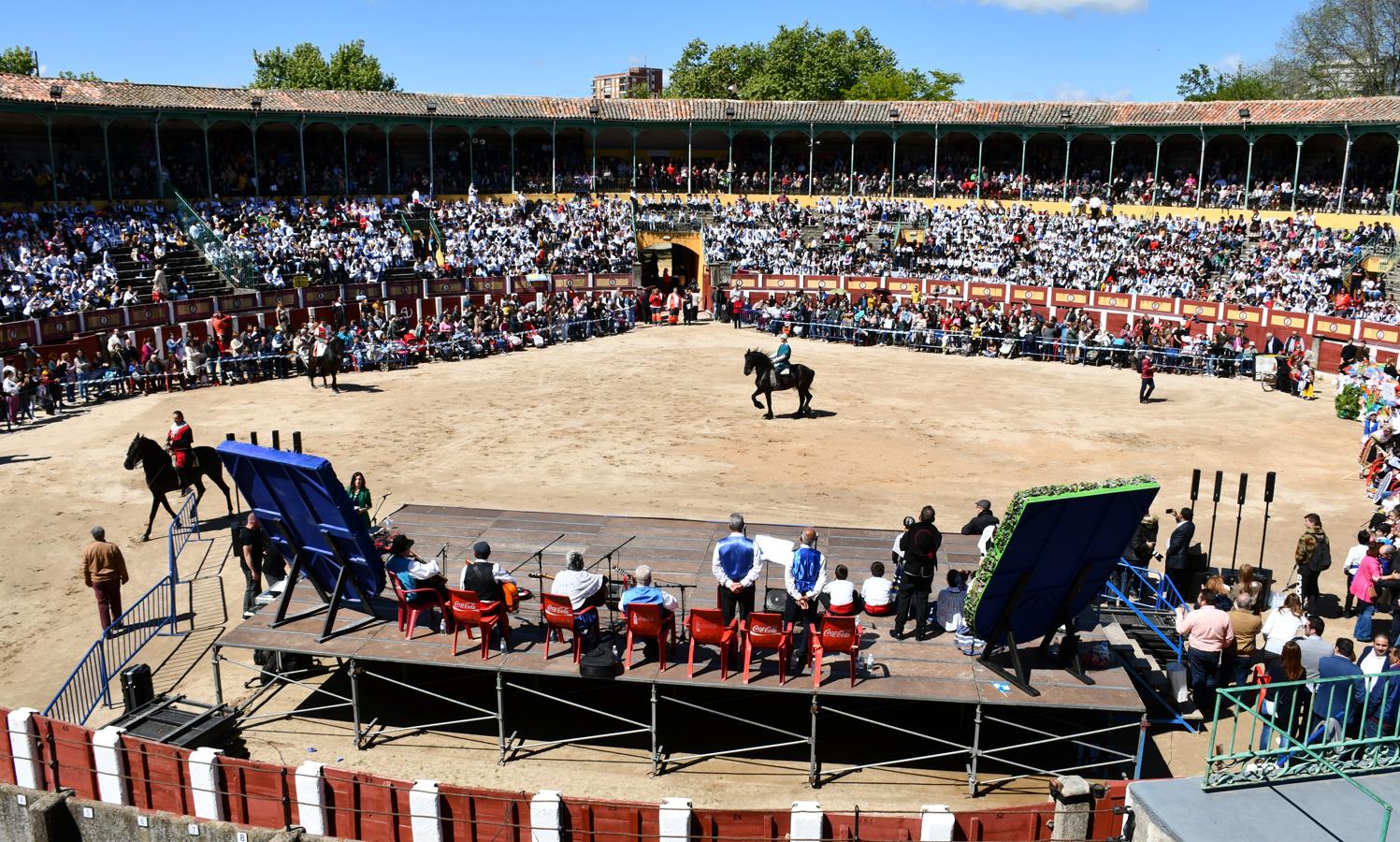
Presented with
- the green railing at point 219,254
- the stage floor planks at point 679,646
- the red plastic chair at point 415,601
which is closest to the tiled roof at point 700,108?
the green railing at point 219,254

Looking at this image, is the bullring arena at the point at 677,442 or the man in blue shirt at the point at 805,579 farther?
the man in blue shirt at the point at 805,579

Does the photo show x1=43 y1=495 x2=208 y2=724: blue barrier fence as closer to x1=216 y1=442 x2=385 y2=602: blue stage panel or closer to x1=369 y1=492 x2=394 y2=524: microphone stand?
x1=216 y1=442 x2=385 y2=602: blue stage panel

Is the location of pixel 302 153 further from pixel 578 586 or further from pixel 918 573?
pixel 918 573

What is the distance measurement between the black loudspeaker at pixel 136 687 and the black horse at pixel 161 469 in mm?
7097

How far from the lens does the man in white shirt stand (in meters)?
11.4

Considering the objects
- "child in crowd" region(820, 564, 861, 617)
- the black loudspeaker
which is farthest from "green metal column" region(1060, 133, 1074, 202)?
the black loudspeaker

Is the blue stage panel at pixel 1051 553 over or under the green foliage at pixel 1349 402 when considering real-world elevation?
over

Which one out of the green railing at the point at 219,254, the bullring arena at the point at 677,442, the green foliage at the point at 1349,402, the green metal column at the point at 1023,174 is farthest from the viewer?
the green metal column at the point at 1023,174

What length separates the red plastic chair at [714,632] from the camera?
11094 millimetres

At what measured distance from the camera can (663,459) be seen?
23.0m

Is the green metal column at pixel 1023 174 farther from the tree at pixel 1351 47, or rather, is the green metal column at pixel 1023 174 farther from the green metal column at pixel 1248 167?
the tree at pixel 1351 47

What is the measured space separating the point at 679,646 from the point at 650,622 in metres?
1.07

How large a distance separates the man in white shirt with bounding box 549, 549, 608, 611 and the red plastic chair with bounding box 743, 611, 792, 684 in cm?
163

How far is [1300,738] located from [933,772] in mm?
3464
